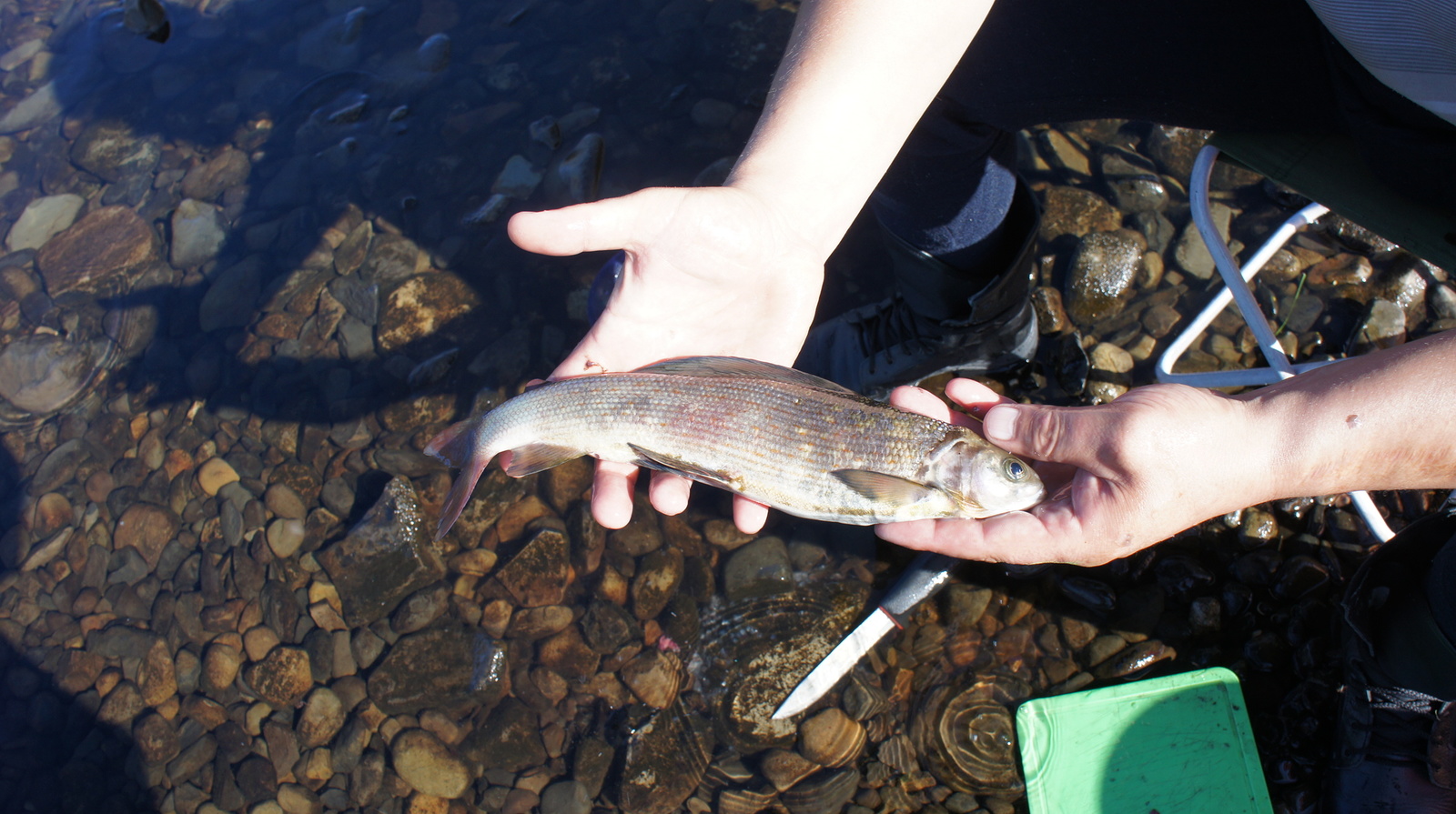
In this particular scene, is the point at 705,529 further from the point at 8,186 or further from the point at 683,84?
the point at 8,186

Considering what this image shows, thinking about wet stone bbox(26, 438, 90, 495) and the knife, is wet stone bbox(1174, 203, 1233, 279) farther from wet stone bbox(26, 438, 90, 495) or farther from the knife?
wet stone bbox(26, 438, 90, 495)

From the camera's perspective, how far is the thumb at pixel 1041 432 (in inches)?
95.1

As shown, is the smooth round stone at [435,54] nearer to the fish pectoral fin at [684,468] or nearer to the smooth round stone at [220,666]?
the smooth round stone at [220,666]

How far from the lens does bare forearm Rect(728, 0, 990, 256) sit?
2.36 metres

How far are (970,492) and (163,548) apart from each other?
5.91m

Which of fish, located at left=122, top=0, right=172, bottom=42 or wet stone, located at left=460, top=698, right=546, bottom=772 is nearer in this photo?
wet stone, located at left=460, top=698, right=546, bottom=772

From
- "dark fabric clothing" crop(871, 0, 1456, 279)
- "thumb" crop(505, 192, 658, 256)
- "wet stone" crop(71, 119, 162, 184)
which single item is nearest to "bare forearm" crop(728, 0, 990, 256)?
"dark fabric clothing" crop(871, 0, 1456, 279)

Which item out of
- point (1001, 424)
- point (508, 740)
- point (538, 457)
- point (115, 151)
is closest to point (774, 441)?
point (1001, 424)

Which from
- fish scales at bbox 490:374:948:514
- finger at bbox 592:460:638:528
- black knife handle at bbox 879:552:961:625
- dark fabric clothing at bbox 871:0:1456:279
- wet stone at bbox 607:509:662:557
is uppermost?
dark fabric clothing at bbox 871:0:1456:279

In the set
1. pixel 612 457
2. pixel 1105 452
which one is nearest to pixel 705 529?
pixel 612 457

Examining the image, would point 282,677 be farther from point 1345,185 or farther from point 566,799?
point 1345,185

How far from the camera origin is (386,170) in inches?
250

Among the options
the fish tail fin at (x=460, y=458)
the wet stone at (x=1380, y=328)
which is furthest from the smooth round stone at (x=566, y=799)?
the wet stone at (x=1380, y=328)

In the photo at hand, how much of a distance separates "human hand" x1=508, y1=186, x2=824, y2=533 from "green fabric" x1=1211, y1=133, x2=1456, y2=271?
1731 millimetres
